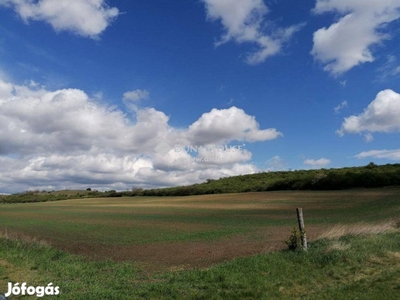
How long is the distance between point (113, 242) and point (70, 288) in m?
13.5

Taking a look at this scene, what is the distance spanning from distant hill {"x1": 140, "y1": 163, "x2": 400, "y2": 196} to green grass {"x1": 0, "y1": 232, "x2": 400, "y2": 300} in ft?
230

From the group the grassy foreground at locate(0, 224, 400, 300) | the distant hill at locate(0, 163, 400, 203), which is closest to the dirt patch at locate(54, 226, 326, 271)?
the grassy foreground at locate(0, 224, 400, 300)

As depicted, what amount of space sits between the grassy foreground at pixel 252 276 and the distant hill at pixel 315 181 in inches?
2752

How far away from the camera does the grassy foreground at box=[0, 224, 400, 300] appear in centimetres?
1022

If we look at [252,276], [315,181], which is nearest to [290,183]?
[315,181]

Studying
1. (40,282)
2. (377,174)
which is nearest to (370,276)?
(40,282)

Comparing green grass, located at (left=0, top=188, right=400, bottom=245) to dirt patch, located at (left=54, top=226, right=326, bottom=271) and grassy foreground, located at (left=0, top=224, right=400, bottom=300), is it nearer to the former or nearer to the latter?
dirt patch, located at (left=54, top=226, right=326, bottom=271)

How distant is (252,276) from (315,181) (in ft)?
266

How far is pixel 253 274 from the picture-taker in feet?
39.1

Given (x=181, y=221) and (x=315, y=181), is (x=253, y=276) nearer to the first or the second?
(x=181, y=221)

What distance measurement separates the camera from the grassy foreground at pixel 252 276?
1022 centimetres

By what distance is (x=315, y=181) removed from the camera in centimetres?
8800

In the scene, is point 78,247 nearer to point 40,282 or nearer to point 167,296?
point 40,282

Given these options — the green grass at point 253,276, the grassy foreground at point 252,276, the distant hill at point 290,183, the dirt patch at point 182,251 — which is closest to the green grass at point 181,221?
the dirt patch at point 182,251
